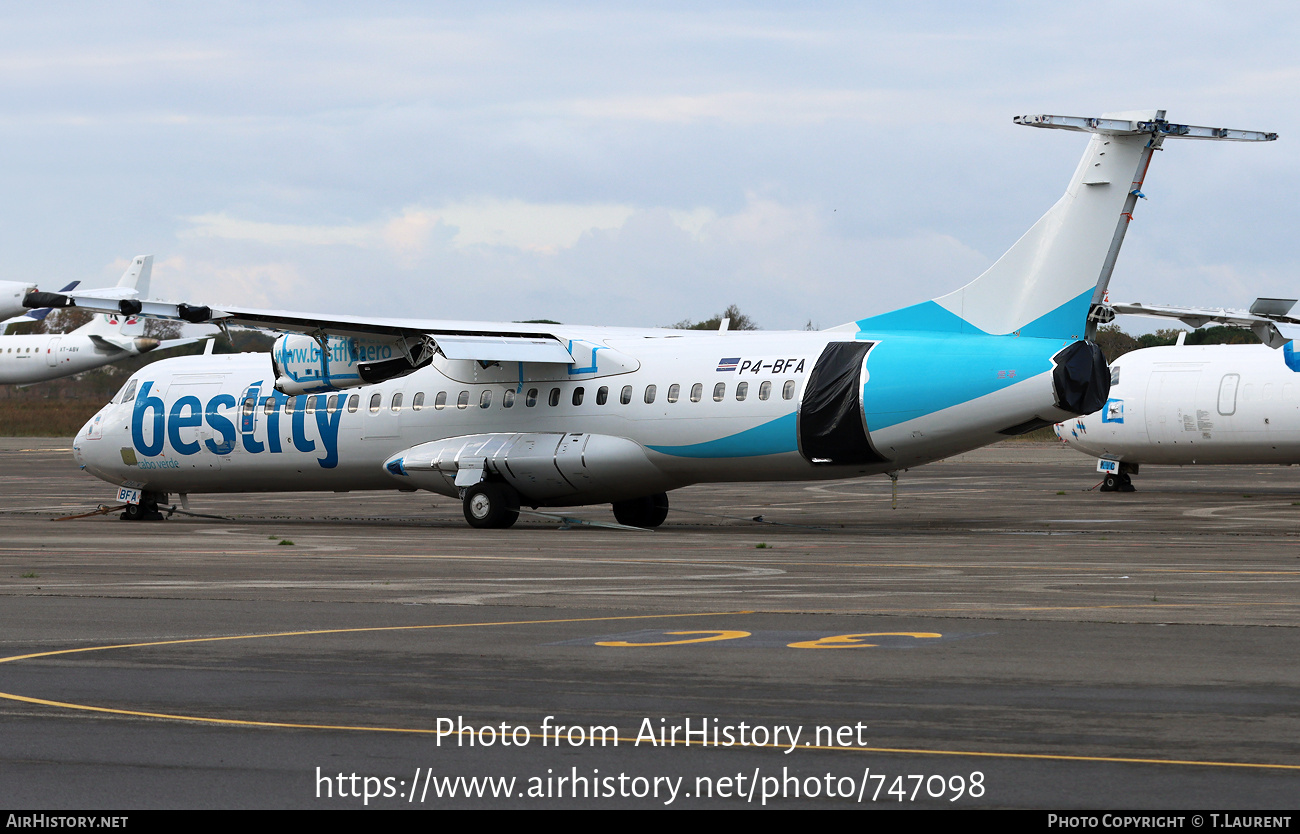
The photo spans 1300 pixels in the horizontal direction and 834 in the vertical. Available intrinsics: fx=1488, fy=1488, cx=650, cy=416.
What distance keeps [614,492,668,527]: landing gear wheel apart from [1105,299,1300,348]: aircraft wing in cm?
876

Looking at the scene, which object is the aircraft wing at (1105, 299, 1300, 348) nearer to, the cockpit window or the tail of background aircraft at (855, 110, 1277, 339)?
the tail of background aircraft at (855, 110, 1277, 339)

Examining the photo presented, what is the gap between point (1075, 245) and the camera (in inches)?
899

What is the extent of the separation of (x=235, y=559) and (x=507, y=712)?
11895 millimetres

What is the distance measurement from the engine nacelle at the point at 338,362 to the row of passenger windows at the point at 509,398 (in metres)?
0.90

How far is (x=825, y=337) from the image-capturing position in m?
24.2

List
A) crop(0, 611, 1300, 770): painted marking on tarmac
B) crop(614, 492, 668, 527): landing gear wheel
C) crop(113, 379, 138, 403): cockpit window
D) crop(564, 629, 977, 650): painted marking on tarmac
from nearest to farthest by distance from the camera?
crop(0, 611, 1300, 770): painted marking on tarmac → crop(564, 629, 977, 650): painted marking on tarmac → crop(614, 492, 668, 527): landing gear wheel → crop(113, 379, 138, 403): cockpit window

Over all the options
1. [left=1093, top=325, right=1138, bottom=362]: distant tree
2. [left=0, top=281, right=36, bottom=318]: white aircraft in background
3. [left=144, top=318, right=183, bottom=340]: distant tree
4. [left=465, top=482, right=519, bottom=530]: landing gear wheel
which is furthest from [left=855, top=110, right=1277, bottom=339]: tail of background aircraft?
[left=144, top=318, right=183, bottom=340]: distant tree

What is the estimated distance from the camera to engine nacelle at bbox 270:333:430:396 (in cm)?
2648

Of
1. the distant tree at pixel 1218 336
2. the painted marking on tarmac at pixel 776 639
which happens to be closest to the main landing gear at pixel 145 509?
the painted marking on tarmac at pixel 776 639

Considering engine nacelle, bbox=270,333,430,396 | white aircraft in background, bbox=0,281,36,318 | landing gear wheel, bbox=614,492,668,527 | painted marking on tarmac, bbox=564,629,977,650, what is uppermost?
white aircraft in background, bbox=0,281,36,318

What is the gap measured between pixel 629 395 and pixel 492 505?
3156 mm

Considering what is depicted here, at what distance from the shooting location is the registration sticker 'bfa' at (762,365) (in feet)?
78.0

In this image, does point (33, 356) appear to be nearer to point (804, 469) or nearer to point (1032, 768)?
point (804, 469)
